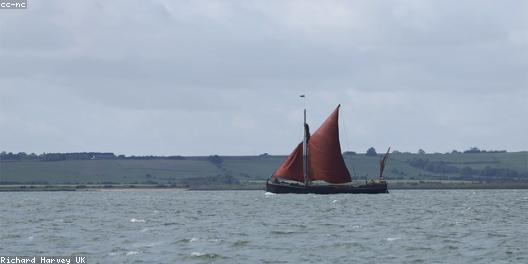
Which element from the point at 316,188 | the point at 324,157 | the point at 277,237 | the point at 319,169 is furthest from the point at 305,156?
the point at 277,237

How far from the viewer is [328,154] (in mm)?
153375

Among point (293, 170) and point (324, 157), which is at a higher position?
point (324, 157)

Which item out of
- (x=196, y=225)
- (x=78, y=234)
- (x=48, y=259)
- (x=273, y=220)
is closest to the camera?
(x=48, y=259)

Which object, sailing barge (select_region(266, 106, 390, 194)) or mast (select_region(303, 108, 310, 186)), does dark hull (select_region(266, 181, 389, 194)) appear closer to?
sailing barge (select_region(266, 106, 390, 194))

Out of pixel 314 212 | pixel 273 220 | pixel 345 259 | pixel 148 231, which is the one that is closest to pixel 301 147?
pixel 314 212

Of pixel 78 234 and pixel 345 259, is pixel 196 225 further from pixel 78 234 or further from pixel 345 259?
pixel 345 259

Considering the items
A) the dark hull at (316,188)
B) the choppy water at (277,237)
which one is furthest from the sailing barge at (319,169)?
the choppy water at (277,237)

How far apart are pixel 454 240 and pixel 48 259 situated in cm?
2263

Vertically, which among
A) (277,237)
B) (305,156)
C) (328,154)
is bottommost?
(277,237)

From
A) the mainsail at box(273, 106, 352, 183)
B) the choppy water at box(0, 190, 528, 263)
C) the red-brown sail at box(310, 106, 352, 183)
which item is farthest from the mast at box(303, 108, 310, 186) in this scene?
the choppy water at box(0, 190, 528, 263)

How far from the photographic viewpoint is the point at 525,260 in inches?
2291

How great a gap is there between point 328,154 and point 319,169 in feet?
10.4

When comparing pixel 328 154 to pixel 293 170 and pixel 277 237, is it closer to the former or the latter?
pixel 293 170

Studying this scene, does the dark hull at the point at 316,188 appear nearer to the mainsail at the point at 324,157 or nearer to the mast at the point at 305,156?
the mast at the point at 305,156
